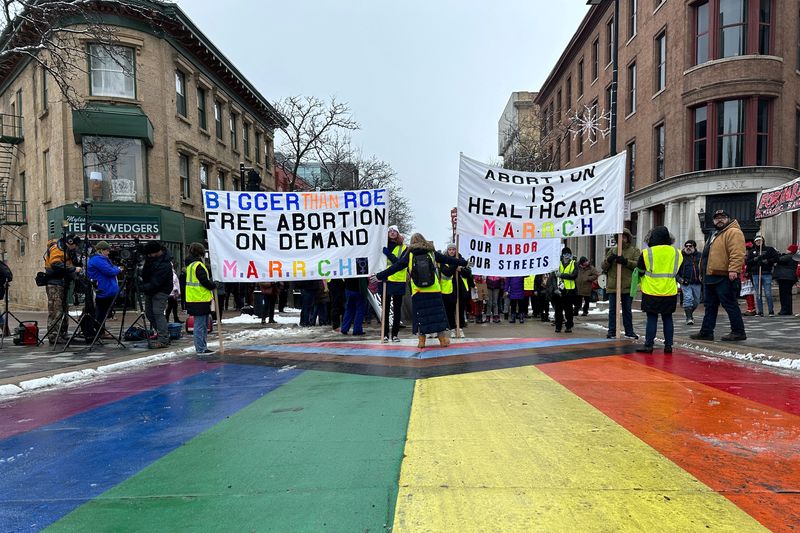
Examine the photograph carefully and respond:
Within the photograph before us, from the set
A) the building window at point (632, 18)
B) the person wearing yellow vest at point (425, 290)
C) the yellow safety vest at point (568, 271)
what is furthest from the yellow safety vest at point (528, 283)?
the building window at point (632, 18)

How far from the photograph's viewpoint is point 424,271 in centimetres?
755

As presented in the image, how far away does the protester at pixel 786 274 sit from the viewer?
1212cm

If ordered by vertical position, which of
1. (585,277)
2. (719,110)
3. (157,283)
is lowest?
(585,277)

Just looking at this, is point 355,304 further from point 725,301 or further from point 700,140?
point 700,140

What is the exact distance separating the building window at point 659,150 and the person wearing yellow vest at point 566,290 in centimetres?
1691

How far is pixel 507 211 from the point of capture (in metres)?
9.34

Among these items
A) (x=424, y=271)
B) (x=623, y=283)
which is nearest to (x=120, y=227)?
(x=424, y=271)

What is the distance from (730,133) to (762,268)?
10.6 meters

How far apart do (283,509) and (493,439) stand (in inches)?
64.3

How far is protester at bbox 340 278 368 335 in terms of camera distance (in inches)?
394

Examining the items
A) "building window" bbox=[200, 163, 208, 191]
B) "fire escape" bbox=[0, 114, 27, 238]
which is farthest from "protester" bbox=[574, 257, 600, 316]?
"fire escape" bbox=[0, 114, 27, 238]

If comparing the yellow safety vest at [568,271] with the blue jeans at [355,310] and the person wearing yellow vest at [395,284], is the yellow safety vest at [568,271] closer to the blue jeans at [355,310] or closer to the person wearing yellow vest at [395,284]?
the person wearing yellow vest at [395,284]

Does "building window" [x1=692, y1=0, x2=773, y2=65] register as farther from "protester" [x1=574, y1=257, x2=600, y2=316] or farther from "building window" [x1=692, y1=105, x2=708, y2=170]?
"protester" [x1=574, y1=257, x2=600, y2=316]

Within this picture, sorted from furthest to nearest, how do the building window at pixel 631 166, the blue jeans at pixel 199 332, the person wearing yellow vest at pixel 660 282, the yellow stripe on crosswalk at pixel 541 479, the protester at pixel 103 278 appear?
the building window at pixel 631 166 → the protester at pixel 103 278 → the blue jeans at pixel 199 332 → the person wearing yellow vest at pixel 660 282 → the yellow stripe on crosswalk at pixel 541 479
